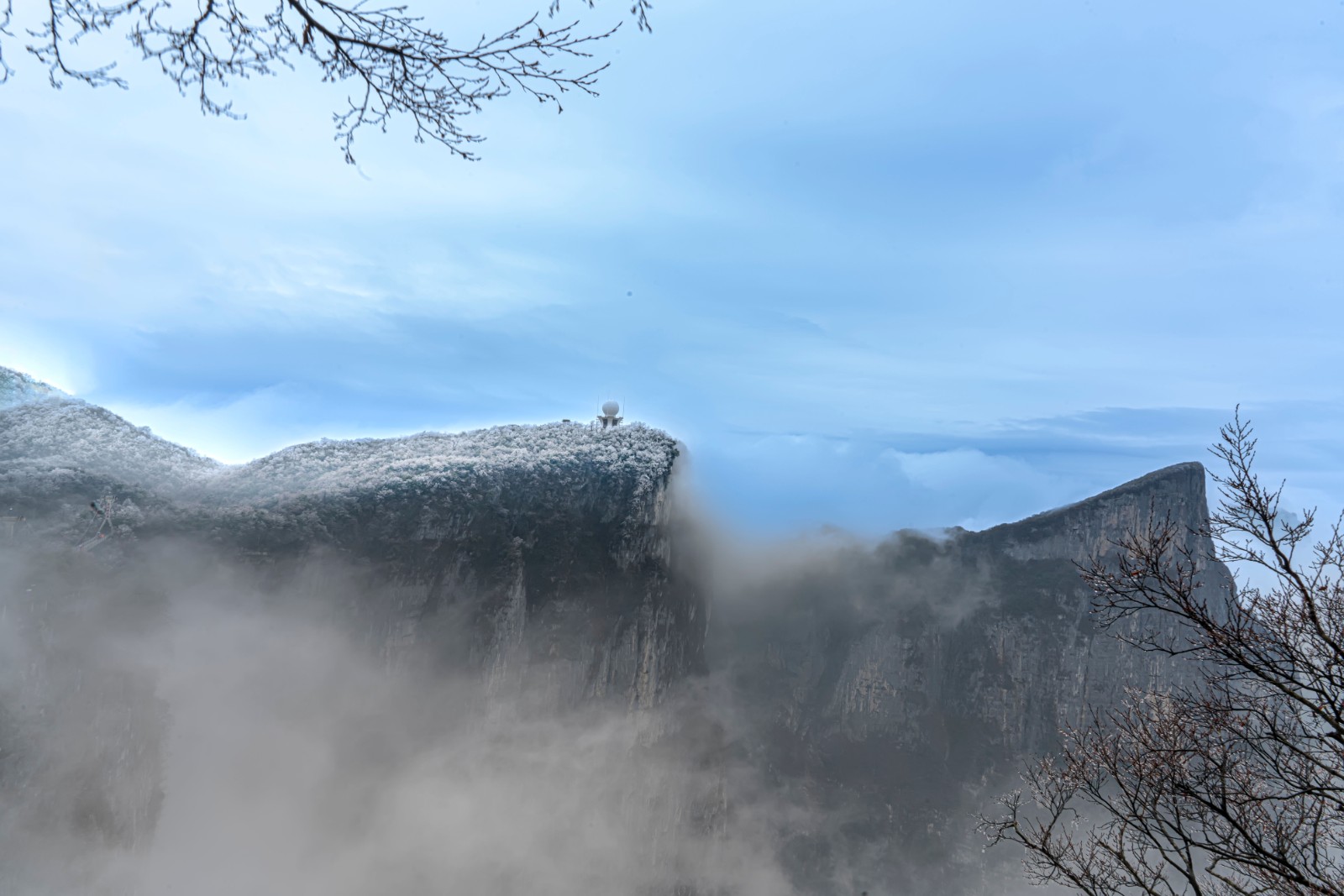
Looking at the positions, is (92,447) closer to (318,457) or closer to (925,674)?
(318,457)

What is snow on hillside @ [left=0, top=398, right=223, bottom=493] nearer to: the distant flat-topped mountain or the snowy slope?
the snowy slope

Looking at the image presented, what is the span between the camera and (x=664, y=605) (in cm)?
4447

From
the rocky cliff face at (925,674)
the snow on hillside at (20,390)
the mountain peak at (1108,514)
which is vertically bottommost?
the rocky cliff face at (925,674)

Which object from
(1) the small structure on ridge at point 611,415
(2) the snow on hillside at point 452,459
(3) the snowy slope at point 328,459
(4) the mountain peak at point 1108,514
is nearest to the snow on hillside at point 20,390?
(3) the snowy slope at point 328,459

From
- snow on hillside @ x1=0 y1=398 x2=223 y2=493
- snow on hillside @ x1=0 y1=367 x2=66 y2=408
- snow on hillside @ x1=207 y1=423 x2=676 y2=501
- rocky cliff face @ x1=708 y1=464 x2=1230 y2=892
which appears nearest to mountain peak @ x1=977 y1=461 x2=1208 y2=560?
rocky cliff face @ x1=708 y1=464 x2=1230 y2=892

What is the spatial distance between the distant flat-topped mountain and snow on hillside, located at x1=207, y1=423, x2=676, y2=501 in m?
0.21

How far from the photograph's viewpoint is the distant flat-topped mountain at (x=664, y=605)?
3647 cm

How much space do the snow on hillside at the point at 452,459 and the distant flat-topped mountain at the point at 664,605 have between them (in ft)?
0.68

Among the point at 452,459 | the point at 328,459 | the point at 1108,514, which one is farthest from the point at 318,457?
the point at 1108,514

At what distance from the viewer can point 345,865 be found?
34188mm

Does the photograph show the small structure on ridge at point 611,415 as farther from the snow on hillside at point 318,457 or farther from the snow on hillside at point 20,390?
the snow on hillside at point 20,390

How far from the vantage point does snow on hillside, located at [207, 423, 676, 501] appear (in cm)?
4159

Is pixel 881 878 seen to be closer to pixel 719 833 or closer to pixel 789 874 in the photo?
pixel 789 874

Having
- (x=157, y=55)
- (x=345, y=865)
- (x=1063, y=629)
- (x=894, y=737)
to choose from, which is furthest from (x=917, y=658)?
(x=157, y=55)
